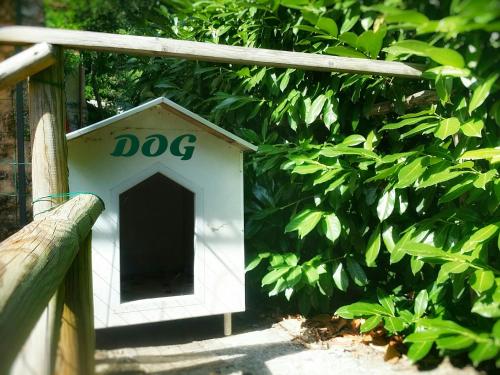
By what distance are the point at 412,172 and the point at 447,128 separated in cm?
20

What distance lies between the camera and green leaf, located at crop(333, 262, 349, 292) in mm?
2307

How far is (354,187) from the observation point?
209 cm

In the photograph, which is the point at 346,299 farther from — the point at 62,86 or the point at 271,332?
the point at 62,86

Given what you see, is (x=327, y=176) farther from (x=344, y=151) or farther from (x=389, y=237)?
(x=389, y=237)

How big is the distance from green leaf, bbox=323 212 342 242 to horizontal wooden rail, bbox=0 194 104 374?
1.18 m

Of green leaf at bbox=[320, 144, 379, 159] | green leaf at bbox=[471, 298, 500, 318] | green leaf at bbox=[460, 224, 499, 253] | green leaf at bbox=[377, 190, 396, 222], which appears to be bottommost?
green leaf at bbox=[471, 298, 500, 318]

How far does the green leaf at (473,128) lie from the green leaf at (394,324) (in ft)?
2.62

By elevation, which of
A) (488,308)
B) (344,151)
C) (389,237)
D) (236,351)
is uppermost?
(344,151)

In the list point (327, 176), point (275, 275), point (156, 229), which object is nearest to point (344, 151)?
point (327, 176)

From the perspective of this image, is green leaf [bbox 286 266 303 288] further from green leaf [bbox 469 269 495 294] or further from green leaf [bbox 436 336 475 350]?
green leaf [bbox 436 336 475 350]

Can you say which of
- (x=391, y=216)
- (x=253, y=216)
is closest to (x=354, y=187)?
(x=391, y=216)

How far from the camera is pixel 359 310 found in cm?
187

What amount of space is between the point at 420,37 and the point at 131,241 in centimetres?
279

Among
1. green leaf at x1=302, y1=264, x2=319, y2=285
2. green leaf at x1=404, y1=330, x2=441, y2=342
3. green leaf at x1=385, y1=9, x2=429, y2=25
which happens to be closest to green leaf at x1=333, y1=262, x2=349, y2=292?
green leaf at x1=302, y1=264, x2=319, y2=285
